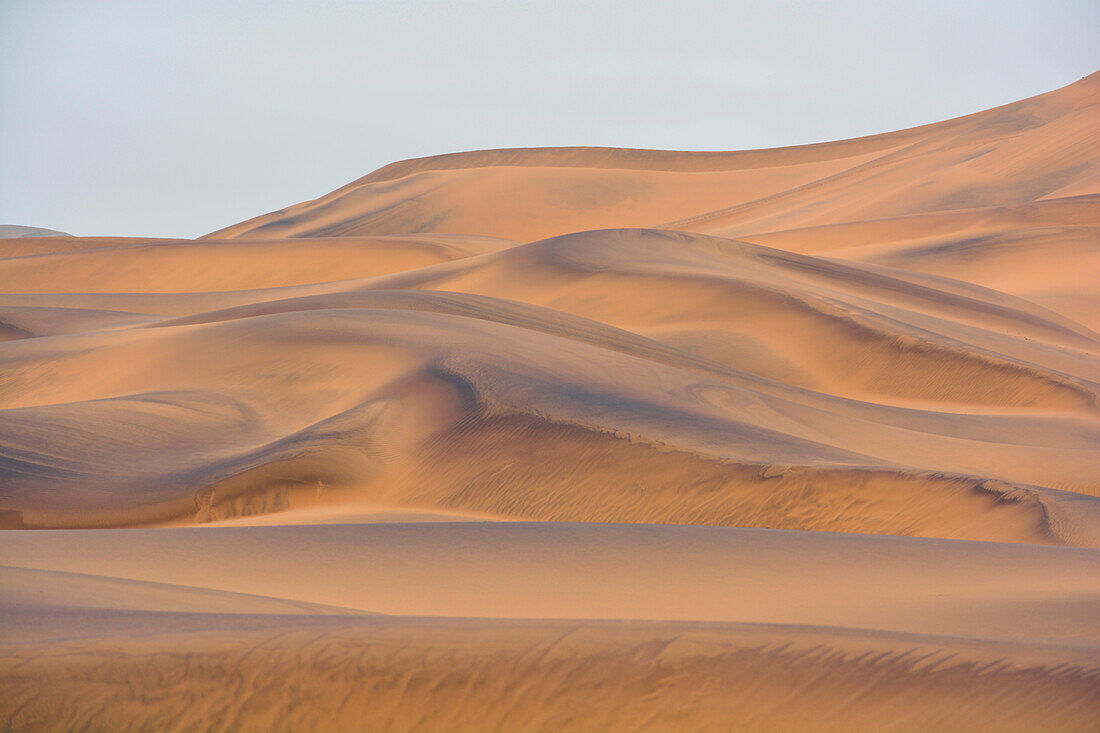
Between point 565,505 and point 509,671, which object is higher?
point 509,671

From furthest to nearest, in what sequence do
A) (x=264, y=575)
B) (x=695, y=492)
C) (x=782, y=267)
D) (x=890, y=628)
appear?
1. (x=782, y=267)
2. (x=695, y=492)
3. (x=264, y=575)
4. (x=890, y=628)

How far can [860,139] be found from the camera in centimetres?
5091

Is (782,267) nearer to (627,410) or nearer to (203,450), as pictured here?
(627,410)

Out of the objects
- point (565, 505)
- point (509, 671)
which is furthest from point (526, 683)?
point (565, 505)

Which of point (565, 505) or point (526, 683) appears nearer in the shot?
point (526, 683)

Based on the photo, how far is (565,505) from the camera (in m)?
5.98

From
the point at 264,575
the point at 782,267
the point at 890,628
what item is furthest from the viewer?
the point at 782,267

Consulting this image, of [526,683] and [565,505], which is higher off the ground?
[526,683]

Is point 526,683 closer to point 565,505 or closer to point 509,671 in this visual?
point 509,671

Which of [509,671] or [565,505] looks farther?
[565,505]

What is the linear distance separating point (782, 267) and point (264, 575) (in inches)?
478

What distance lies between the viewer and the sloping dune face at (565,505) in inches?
92.8

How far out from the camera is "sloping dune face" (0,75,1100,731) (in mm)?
2357

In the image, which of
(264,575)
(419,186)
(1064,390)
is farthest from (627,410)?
(419,186)
